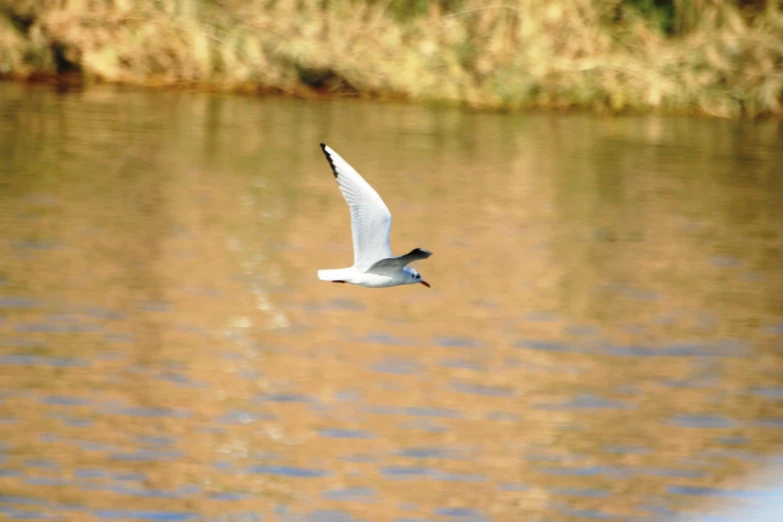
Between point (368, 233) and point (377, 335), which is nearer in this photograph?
point (368, 233)

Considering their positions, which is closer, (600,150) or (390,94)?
(600,150)

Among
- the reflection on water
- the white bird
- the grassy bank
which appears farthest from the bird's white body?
the grassy bank

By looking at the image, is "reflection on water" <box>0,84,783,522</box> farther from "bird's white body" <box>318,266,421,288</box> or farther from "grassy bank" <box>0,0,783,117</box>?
"grassy bank" <box>0,0,783,117</box>

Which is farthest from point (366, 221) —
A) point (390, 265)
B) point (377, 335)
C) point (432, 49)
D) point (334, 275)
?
point (432, 49)

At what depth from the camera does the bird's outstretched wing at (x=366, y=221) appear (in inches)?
354

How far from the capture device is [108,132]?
21.7 metres

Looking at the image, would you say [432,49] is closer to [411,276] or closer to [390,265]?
[411,276]

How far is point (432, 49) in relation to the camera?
1063 inches

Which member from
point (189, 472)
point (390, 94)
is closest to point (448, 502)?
point (189, 472)

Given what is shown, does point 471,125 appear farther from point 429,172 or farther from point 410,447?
point 410,447

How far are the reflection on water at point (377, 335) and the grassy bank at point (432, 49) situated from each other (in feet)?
14.4

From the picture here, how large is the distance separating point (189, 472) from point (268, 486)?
0.48 metres

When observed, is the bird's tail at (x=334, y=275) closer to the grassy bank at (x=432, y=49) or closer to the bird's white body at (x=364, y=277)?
the bird's white body at (x=364, y=277)

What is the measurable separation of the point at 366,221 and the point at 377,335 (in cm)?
326
